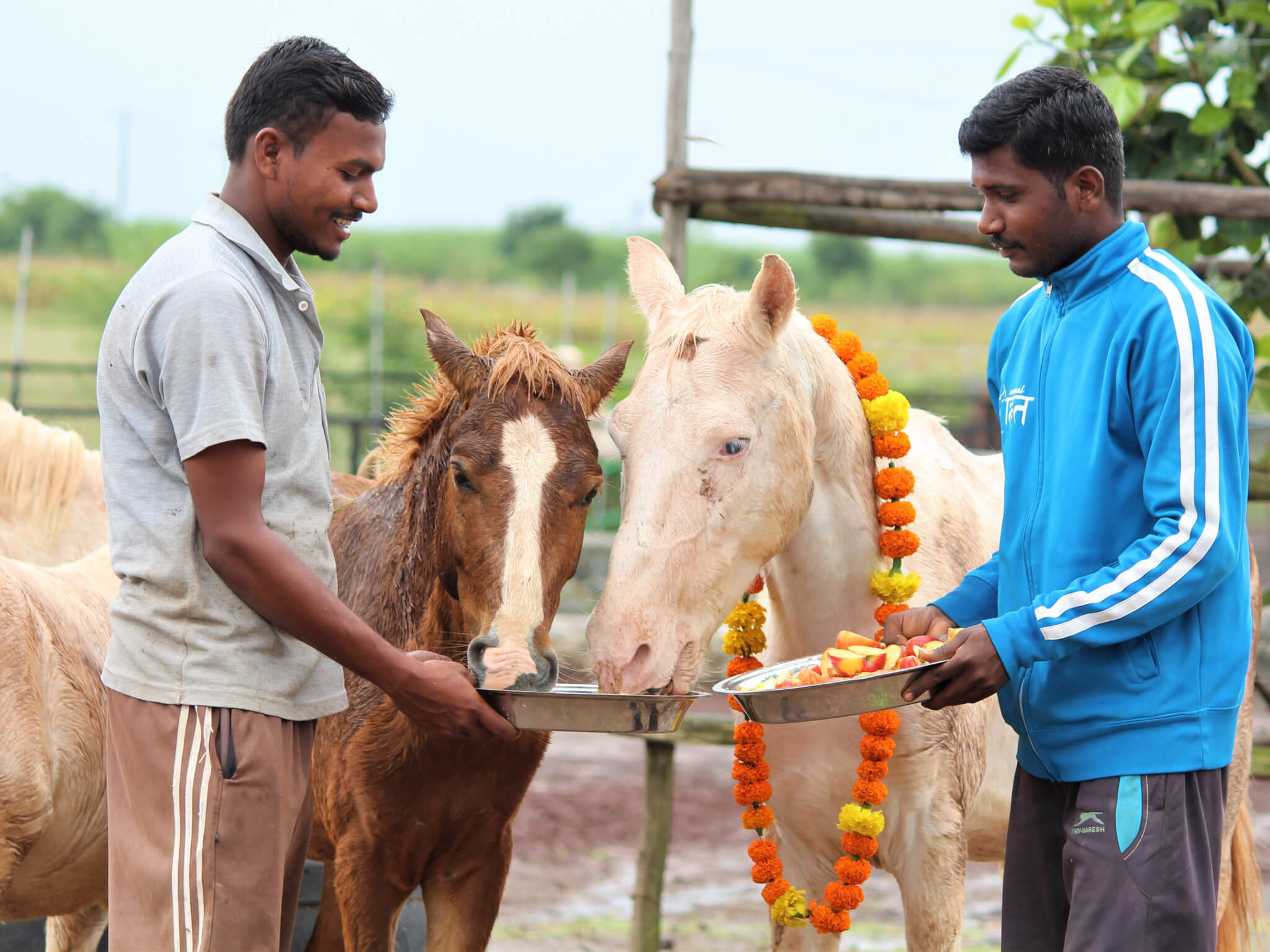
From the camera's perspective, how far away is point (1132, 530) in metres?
2.12

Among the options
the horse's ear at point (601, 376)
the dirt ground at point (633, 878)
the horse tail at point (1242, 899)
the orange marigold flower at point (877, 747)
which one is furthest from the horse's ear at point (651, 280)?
the dirt ground at point (633, 878)

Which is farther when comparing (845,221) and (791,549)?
(845,221)

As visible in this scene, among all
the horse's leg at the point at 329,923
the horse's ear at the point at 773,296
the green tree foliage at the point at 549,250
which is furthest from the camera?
the green tree foliage at the point at 549,250

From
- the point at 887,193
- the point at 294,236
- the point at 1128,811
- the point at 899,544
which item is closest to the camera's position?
the point at 1128,811

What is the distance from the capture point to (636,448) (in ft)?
8.29

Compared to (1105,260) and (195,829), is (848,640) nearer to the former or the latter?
(1105,260)

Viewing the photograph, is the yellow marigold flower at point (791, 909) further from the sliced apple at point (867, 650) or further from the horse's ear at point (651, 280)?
the horse's ear at point (651, 280)

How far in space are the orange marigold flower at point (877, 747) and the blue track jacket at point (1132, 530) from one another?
18.8 inches

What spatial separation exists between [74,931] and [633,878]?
2717 mm

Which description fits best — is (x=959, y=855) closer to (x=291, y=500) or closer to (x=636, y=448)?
(x=636, y=448)

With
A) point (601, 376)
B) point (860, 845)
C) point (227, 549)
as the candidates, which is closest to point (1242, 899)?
point (860, 845)

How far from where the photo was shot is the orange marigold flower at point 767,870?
9.52 feet

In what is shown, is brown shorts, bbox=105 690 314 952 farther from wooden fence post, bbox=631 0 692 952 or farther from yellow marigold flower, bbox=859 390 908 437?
wooden fence post, bbox=631 0 692 952

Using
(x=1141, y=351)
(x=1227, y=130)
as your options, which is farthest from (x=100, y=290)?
(x=1141, y=351)
